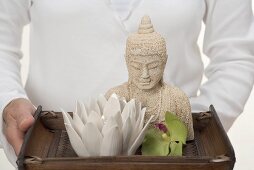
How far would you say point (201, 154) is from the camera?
0.67m

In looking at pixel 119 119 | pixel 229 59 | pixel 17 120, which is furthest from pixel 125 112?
pixel 229 59

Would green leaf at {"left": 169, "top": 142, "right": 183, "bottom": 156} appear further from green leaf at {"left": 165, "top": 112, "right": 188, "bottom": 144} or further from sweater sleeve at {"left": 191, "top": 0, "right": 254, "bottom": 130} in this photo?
sweater sleeve at {"left": 191, "top": 0, "right": 254, "bottom": 130}

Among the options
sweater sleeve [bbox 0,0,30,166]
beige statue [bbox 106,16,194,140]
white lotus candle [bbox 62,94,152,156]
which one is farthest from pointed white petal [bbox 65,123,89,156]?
sweater sleeve [bbox 0,0,30,166]

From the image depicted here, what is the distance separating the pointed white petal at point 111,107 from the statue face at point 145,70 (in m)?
0.05

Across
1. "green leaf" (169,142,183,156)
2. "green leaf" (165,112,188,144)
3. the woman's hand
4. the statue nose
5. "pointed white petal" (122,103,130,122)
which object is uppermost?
the statue nose

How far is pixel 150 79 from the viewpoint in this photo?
2.32 feet

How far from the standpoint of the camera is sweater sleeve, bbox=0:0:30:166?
2.87 feet

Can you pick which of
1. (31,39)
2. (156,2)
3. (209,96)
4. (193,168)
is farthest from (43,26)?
(193,168)

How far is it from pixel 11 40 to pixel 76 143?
0.35 m

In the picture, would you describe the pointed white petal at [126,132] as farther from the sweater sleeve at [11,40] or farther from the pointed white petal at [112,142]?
the sweater sleeve at [11,40]

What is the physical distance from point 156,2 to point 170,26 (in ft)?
0.15

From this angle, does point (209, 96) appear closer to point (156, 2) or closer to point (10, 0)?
point (156, 2)

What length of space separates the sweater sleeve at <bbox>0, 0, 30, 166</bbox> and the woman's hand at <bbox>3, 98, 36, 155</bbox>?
0.18 feet

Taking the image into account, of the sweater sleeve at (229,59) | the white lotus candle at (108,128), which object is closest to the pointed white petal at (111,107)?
the white lotus candle at (108,128)
